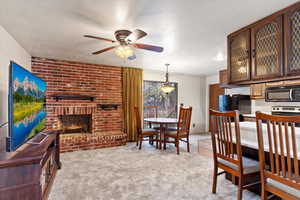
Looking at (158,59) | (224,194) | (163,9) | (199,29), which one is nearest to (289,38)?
(199,29)

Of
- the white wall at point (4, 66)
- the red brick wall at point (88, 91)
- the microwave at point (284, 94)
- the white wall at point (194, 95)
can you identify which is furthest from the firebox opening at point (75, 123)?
the microwave at point (284, 94)

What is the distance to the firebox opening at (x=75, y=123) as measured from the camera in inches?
160

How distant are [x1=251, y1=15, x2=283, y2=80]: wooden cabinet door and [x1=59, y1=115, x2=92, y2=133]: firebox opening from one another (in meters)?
3.81

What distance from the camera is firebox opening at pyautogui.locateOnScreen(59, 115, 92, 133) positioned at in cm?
407

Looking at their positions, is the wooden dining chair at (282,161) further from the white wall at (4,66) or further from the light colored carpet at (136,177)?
the white wall at (4,66)

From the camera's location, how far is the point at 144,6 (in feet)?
5.47

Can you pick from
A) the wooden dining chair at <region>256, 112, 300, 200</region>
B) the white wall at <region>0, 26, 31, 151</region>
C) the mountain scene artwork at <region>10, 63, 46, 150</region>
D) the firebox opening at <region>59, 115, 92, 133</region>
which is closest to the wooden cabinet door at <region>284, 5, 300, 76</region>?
the wooden dining chair at <region>256, 112, 300, 200</region>

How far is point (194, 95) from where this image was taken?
6004 mm

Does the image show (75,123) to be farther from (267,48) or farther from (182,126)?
(267,48)

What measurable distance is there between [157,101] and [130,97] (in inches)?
44.1

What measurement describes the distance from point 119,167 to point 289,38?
289cm

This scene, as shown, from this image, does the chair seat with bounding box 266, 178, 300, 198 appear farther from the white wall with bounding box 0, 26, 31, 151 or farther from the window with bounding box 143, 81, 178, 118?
the window with bounding box 143, 81, 178, 118

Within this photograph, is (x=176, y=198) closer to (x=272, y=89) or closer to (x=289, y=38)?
(x=289, y=38)

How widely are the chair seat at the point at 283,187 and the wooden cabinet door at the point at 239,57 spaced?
1263 mm
